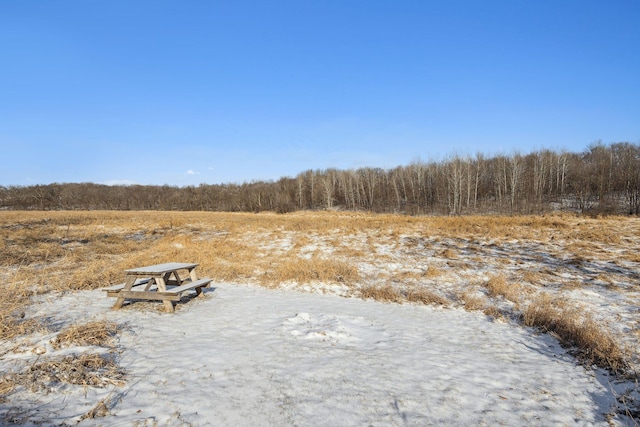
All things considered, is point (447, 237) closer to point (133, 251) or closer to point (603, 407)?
point (603, 407)

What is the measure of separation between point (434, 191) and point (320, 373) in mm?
68586

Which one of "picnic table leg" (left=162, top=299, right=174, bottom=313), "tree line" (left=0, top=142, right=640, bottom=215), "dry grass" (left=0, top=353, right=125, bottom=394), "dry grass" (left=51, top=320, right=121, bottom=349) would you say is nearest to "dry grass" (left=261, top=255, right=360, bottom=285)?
"picnic table leg" (left=162, top=299, right=174, bottom=313)

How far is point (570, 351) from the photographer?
227 inches

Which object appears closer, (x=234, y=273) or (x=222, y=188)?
(x=234, y=273)

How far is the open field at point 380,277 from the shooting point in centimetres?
516

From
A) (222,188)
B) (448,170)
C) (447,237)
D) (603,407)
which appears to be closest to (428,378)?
(603,407)

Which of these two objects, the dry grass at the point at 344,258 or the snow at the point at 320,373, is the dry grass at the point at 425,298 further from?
the snow at the point at 320,373

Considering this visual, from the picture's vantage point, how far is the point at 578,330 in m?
6.20

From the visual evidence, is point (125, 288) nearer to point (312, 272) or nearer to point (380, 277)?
point (312, 272)

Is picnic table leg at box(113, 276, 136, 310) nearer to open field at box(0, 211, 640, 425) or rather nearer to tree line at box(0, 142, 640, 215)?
open field at box(0, 211, 640, 425)

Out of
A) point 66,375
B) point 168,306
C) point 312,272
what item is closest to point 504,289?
point 312,272

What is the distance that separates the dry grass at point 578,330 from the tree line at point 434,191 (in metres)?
39.7

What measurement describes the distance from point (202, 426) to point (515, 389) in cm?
416

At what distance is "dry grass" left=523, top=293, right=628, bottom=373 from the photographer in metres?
5.26
